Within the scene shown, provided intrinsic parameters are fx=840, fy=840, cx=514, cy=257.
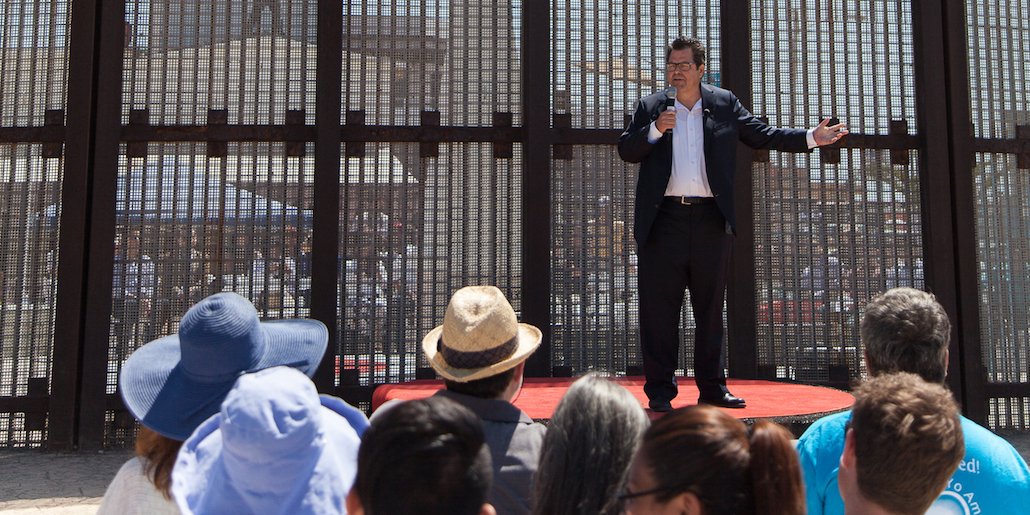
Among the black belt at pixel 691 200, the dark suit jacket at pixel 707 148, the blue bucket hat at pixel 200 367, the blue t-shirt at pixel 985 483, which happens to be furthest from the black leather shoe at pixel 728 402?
the blue bucket hat at pixel 200 367

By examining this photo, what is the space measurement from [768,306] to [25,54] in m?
5.70

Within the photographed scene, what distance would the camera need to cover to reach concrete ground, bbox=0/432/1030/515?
4.48m

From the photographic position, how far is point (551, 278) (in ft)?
20.0

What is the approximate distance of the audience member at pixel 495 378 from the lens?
208cm

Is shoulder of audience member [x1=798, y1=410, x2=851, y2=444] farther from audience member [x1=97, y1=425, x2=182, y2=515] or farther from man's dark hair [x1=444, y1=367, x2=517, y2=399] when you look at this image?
audience member [x1=97, y1=425, x2=182, y2=515]

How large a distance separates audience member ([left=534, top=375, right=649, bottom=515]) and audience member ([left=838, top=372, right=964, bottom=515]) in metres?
0.44

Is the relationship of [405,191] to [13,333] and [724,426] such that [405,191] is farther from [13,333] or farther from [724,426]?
[724,426]

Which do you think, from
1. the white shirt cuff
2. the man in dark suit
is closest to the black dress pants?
the man in dark suit

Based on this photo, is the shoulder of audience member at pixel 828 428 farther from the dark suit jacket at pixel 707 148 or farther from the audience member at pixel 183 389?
the dark suit jacket at pixel 707 148

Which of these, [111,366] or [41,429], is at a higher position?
[111,366]

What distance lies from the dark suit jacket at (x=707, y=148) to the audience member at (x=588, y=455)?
8.87 ft

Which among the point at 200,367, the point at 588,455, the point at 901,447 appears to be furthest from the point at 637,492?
the point at 200,367

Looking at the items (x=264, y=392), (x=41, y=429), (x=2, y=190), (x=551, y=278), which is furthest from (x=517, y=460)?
(x=2, y=190)

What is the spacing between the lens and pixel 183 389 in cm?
192
